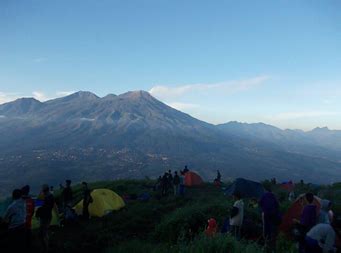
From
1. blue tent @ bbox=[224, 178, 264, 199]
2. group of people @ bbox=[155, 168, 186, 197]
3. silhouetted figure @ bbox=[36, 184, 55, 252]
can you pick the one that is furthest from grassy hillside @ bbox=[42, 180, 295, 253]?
blue tent @ bbox=[224, 178, 264, 199]

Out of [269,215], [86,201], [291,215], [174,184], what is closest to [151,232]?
[269,215]

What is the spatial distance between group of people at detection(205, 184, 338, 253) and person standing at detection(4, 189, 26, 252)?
4.65 m

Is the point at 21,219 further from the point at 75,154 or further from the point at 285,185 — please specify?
the point at 75,154

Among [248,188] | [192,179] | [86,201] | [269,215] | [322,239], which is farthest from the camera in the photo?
[192,179]

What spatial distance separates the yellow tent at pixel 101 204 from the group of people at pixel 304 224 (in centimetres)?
729

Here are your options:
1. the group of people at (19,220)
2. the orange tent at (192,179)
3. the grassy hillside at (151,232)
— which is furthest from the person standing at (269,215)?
the orange tent at (192,179)

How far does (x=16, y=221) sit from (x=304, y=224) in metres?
7.05

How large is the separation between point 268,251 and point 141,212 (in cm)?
868

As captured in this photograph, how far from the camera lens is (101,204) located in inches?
717

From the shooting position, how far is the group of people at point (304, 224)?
7.70 meters

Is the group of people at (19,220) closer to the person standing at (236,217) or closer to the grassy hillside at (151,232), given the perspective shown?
the grassy hillside at (151,232)

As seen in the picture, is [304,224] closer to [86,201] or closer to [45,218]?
[45,218]

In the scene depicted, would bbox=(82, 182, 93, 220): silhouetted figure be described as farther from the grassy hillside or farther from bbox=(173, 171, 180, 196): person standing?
bbox=(173, 171, 180, 196): person standing

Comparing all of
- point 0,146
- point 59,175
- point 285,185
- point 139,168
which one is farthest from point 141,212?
point 0,146
